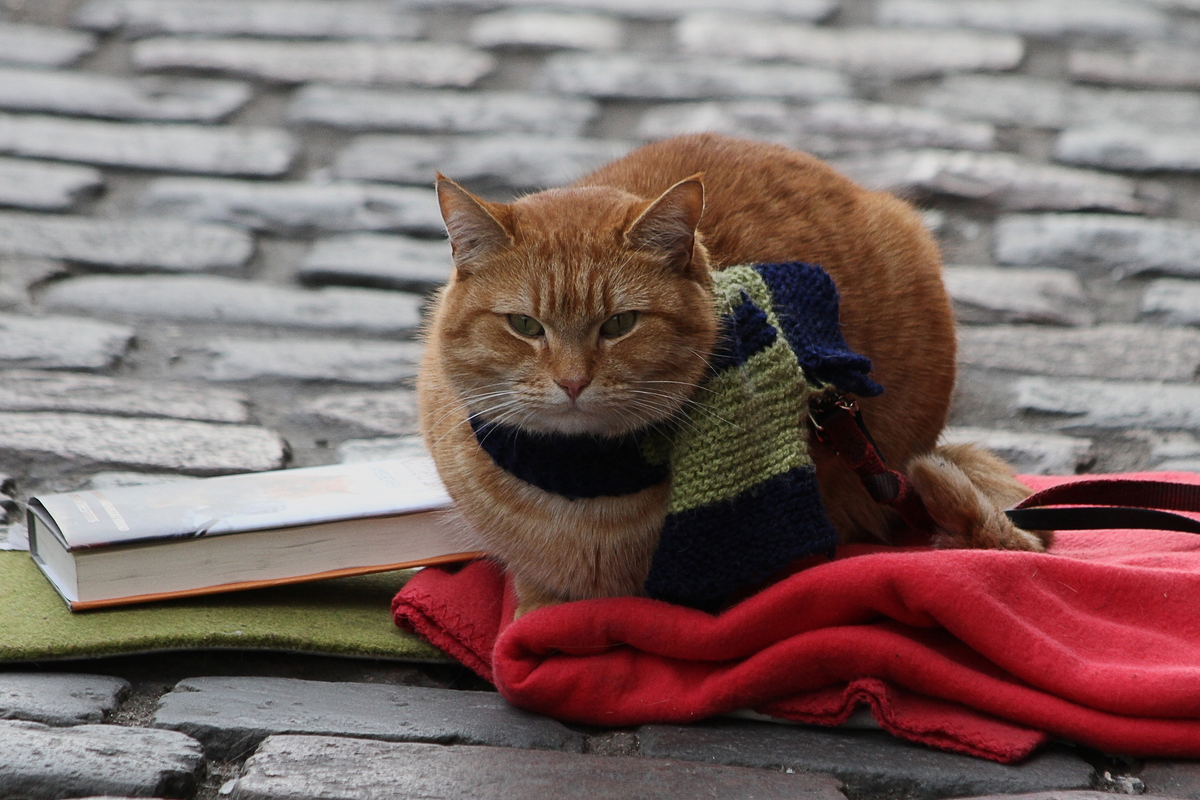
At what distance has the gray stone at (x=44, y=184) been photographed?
13.0ft

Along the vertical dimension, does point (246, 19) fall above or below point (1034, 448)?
above

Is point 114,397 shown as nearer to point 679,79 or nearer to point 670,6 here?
point 679,79

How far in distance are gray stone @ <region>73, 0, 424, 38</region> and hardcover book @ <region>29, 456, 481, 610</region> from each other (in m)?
3.55

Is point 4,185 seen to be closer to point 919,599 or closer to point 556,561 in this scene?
point 556,561

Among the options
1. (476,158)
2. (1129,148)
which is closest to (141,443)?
(476,158)

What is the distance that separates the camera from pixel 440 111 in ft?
15.5

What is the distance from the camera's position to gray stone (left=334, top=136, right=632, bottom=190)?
Result: 421cm

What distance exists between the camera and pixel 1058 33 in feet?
17.7

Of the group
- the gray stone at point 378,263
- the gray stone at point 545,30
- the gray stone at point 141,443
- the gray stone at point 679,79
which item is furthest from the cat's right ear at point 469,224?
the gray stone at point 545,30

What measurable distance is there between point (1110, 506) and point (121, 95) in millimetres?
4068

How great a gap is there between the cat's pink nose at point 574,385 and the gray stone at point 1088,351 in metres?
1.78

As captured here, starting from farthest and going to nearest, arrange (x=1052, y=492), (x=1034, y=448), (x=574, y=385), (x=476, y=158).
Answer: (x=476, y=158)
(x=1034, y=448)
(x=1052, y=492)
(x=574, y=385)

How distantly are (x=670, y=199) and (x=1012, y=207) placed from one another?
2.58 metres

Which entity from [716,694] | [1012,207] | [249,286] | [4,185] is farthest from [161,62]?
[716,694]
